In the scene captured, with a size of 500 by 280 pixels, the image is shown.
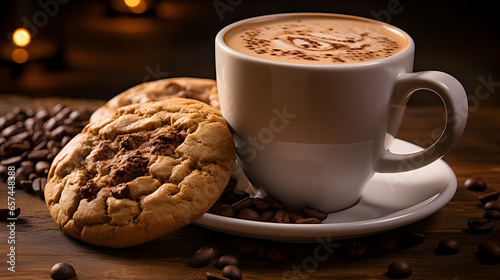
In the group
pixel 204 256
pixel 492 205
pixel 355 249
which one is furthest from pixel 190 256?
pixel 492 205

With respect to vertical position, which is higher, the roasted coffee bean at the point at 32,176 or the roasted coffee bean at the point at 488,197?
the roasted coffee bean at the point at 32,176

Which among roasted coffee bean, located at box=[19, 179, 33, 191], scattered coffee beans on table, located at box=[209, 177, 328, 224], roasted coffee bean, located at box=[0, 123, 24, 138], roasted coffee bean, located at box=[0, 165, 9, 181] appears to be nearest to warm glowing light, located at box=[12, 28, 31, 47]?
roasted coffee bean, located at box=[0, 123, 24, 138]

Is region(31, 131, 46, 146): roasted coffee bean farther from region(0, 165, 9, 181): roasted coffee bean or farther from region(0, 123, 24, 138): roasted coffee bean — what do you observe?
region(0, 165, 9, 181): roasted coffee bean

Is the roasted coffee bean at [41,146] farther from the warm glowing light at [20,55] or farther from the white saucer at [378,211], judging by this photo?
the warm glowing light at [20,55]

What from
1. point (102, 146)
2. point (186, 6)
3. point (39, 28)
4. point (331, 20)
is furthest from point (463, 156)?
point (39, 28)

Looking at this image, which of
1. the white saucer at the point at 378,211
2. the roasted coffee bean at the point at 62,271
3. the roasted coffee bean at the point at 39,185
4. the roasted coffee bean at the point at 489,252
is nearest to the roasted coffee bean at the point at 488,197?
the white saucer at the point at 378,211

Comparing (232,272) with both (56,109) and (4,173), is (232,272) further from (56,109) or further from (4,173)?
(56,109)
